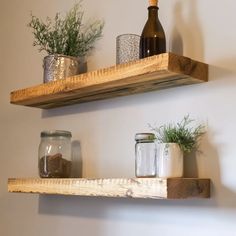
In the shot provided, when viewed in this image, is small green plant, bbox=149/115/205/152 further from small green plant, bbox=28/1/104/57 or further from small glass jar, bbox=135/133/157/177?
small green plant, bbox=28/1/104/57

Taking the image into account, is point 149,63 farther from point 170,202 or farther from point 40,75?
point 40,75

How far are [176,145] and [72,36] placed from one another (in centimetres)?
68

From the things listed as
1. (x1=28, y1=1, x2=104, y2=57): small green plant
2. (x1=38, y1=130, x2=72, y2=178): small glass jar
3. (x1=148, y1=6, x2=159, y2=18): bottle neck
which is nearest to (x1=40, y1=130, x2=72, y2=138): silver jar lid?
(x1=38, y1=130, x2=72, y2=178): small glass jar

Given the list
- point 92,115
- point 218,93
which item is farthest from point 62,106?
point 218,93

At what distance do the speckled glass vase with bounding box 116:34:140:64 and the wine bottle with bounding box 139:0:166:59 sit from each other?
2.5 inches

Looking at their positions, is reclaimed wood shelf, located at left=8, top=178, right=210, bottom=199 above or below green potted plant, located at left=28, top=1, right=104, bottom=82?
below

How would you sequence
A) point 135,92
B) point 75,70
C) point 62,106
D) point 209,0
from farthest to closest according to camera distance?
point 62,106, point 75,70, point 135,92, point 209,0

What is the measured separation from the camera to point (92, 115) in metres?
1.66

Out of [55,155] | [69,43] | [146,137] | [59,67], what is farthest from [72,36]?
[146,137]

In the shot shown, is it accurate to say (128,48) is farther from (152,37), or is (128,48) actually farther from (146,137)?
(146,137)

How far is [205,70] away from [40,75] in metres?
0.92

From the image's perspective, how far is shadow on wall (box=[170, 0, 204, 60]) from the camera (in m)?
1.35

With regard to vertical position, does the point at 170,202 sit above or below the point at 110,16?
below

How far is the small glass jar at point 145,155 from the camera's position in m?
1.32
